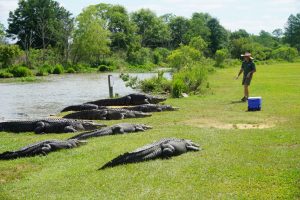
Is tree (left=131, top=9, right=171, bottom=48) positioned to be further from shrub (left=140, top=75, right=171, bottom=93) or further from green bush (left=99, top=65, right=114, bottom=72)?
shrub (left=140, top=75, right=171, bottom=93)

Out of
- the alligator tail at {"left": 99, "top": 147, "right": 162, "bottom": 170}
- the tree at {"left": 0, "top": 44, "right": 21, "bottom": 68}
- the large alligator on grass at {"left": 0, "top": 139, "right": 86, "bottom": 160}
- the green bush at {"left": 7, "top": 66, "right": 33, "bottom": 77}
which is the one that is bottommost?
the large alligator on grass at {"left": 0, "top": 139, "right": 86, "bottom": 160}

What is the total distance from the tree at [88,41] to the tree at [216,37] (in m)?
28.2

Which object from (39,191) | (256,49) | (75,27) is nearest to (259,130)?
(39,191)

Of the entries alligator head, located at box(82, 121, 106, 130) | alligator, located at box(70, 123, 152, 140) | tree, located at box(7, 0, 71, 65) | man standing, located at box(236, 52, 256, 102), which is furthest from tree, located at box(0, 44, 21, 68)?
alligator, located at box(70, 123, 152, 140)

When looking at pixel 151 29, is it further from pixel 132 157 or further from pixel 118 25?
pixel 132 157

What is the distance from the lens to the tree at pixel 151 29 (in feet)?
273

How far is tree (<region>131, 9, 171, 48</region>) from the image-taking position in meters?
83.1

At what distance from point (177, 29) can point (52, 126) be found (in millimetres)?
79356

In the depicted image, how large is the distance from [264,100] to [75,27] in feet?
160

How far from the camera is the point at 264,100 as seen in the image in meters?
15.9

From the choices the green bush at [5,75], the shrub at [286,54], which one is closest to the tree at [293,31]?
the shrub at [286,54]

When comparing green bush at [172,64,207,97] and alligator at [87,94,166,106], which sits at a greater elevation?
green bush at [172,64,207,97]

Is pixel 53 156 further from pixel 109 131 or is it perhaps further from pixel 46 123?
pixel 46 123

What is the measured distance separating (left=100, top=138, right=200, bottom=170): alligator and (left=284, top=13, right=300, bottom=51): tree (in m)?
93.2
